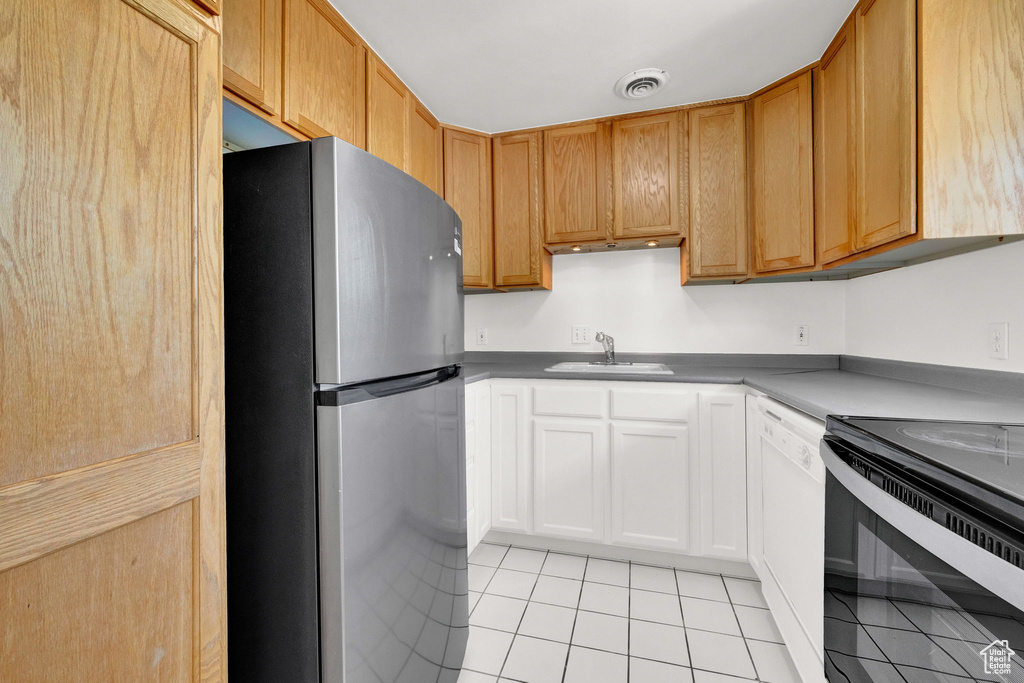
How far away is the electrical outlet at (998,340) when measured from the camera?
1.25 meters

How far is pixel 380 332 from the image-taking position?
0.92 metres

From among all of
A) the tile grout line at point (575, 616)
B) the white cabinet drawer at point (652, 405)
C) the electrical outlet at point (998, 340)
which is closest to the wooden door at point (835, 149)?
the electrical outlet at point (998, 340)

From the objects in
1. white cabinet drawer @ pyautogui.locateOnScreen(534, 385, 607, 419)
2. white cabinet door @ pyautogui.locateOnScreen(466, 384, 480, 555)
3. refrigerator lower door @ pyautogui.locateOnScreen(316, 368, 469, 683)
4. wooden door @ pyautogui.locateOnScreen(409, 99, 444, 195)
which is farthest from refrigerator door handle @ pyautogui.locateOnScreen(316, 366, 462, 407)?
wooden door @ pyautogui.locateOnScreen(409, 99, 444, 195)

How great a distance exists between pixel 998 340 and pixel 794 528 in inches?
32.2

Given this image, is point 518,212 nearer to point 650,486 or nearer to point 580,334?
point 580,334

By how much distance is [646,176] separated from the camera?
7.36ft

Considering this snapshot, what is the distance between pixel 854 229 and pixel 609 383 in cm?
109

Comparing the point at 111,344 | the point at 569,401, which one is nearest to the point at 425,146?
the point at 569,401

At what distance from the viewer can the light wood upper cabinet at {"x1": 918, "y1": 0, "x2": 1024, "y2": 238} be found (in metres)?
1.12

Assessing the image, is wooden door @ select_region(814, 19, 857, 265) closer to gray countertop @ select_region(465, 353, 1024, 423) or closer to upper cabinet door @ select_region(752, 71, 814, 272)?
upper cabinet door @ select_region(752, 71, 814, 272)

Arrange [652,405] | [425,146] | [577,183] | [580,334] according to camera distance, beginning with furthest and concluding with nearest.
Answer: [580,334], [577,183], [425,146], [652,405]

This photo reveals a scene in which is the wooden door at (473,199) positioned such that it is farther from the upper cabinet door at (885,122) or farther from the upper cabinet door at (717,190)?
the upper cabinet door at (885,122)

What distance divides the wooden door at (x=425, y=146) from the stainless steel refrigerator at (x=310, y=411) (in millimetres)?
1240

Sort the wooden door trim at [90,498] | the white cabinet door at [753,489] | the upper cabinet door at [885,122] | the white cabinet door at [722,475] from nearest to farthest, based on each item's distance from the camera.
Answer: the wooden door trim at [90,498]
the upper cabinet door at [885,122]
the white cabinet door at [753,489]
the white cabinet door at [722,475]
